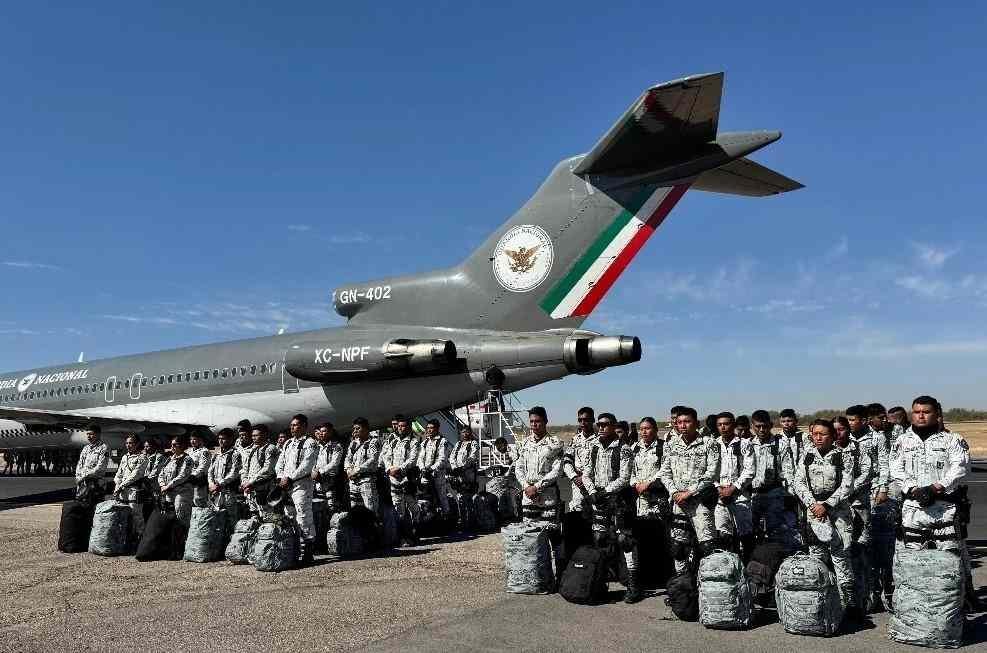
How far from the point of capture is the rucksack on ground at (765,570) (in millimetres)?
6535

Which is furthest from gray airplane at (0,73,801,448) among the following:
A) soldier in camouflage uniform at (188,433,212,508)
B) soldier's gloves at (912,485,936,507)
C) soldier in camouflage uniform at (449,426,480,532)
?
soldier's gloves at (912,485,936,507)

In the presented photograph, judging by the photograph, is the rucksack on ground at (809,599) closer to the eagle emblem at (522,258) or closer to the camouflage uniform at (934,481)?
the camouflage uniform at (934,481)

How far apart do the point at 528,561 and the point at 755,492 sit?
2.56 m

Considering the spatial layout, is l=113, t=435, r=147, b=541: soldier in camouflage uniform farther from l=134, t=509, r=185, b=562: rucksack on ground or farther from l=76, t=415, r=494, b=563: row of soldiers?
l=134, t=509, r=185, b=562: rucksack on ground

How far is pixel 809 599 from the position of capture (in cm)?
575

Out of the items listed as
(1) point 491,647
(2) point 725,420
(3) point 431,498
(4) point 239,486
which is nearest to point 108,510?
(4) point 239,486

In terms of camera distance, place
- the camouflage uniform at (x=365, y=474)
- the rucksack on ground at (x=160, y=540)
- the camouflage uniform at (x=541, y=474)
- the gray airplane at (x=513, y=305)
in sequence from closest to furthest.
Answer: the camouflage uniform at (x=541, y=474), the rucksack on ground at (x=160, y=540), the camouflage uniform at (x=365, y=474), the gray airplane at (x=513, y=305)

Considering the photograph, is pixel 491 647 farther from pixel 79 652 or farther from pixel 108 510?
pixel 108 510

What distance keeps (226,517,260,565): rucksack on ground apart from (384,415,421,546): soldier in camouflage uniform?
2.18 metres

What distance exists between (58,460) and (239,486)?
76.7 ft

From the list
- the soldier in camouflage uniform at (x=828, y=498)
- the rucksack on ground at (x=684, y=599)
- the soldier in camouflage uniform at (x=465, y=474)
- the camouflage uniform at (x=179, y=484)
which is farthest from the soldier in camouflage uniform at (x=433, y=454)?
the soldier in camouflage uniform at (x=828, y=498)

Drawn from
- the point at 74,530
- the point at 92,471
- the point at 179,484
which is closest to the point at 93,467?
the point at 92,471

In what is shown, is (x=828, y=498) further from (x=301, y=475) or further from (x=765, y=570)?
(x=301, y=475)

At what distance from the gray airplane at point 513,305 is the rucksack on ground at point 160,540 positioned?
5.44 metres
